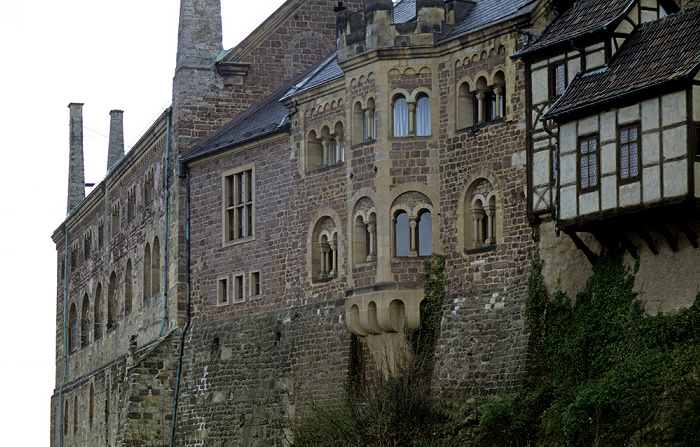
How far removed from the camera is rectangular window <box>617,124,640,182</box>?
3169cm

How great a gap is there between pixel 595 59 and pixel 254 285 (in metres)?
14.9

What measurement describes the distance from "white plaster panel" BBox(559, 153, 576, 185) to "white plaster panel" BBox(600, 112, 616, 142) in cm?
99

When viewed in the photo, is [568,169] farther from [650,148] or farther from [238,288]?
[238,288]

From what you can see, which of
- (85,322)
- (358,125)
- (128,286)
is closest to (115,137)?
(85,322)

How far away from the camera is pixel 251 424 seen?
4372 cm

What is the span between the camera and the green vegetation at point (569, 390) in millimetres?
30703

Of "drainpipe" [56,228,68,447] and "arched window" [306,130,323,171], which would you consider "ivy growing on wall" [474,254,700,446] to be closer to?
"arched window" [306,130,323,171]

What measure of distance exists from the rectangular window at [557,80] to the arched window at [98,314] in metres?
28.8

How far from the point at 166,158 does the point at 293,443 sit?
1306 cm

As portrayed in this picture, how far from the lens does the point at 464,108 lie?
38.5 metres

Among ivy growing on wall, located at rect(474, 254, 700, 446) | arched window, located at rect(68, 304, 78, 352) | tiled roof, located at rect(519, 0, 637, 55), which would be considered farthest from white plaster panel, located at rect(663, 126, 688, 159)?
arched window, located at rect(68, 304, 78, 352)

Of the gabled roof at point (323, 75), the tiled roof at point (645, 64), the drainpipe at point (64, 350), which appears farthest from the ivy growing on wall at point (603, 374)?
the drainpipe at point (64, 350)

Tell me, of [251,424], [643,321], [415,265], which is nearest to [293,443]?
[251,424]

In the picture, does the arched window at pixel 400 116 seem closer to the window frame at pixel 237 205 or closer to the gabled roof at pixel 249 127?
the gabled roof at pixel 249 127
